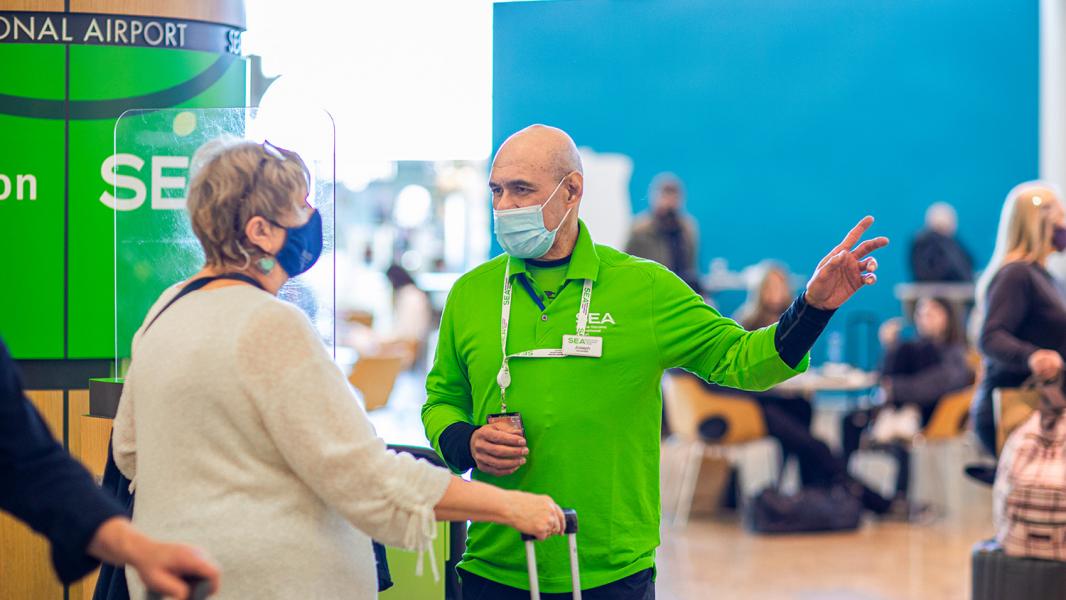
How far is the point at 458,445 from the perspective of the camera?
2.70 meters

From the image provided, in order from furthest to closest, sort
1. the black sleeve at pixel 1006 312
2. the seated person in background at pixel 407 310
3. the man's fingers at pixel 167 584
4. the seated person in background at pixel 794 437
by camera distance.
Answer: the seated person in background at pixel 407 310 < the seated person in background at pixel 794 437 < the black sleeve at pixel 1006 312 < the man's fingers at pixel 167 584

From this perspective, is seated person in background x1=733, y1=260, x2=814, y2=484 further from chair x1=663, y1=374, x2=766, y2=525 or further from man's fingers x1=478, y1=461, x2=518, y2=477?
man's fingers x1=478, y1=461, x2=518, y2=477

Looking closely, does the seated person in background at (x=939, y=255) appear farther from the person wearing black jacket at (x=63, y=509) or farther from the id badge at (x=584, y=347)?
the person wearing black jacket at (x=63, y=509)

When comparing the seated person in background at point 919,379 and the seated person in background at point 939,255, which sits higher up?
the seated person in background at point 939,255

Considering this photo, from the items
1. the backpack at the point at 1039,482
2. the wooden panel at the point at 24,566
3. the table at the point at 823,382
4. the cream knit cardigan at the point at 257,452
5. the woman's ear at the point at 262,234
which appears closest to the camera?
the cream knit cardigan at the point at 257,452

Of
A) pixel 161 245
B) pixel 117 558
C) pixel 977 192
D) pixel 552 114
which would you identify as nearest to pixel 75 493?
pixel 117 558

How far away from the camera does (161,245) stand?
3.31m

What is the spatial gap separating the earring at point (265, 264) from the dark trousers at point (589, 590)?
3.10 feet

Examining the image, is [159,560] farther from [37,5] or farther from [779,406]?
[779,406]

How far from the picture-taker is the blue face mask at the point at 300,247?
2143mm

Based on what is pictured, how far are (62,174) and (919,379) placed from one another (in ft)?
19.7

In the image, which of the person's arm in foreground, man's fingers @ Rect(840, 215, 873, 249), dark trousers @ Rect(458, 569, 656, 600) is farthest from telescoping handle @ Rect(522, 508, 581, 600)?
man's fingers @ Rect(840, 215, 873, 249)

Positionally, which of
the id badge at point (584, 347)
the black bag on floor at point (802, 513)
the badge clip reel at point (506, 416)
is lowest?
the black bag on floor at point (802, 513)

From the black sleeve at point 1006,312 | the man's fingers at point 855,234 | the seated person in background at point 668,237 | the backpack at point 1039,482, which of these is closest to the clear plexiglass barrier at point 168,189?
the man's fingers at point 855,234
